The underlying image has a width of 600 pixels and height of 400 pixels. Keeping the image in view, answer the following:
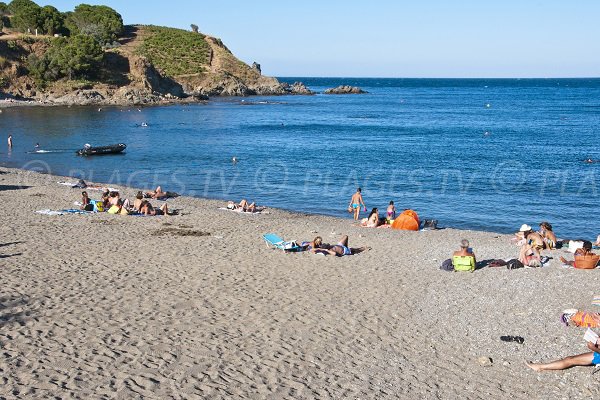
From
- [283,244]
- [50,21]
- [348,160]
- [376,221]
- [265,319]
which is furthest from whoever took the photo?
[50,21]

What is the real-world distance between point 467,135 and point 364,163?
2076 centimetres

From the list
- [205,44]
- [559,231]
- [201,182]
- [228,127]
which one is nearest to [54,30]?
[205,44]

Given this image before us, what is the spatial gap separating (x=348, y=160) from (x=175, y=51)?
94.8 metres

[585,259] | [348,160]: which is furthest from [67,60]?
[585,259]

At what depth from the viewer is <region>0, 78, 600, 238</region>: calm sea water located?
93.0 ft

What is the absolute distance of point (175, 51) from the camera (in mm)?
127812

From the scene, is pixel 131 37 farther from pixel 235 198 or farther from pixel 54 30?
pixel 235 198

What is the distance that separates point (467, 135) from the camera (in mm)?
57656

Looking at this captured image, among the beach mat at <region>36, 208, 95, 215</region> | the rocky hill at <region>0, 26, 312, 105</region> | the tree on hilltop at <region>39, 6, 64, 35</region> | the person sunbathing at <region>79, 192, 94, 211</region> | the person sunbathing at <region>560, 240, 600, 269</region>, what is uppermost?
the tree on hilltop at <region>39, 6, 64, 35</region>

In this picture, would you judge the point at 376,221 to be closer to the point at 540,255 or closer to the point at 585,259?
the point at 540,255

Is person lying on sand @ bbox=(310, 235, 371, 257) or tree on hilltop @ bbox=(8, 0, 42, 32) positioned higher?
tree on hilltop @ bbox=(8, 0, 42, 32)

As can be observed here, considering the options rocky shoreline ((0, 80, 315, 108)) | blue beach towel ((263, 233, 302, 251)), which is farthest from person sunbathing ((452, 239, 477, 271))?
rocky shoreline ((0, 80, 315, 108))

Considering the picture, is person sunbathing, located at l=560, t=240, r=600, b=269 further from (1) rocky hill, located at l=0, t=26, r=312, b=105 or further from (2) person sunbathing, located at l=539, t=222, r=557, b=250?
(1) rocky hill, located at l=0, t=26, r=312, b=105

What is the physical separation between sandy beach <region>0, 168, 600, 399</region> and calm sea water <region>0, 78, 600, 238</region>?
9342mm
